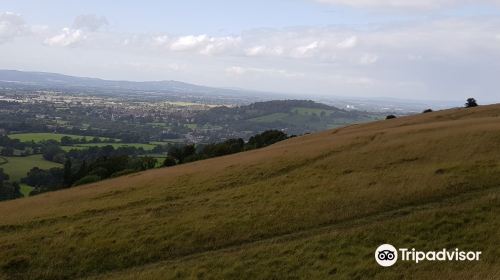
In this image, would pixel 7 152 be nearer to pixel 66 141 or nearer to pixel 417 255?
pixel 66 141

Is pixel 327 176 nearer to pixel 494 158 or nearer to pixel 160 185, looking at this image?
pixel 494 158

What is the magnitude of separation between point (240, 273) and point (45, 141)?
157m

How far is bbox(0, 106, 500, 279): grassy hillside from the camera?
810 inches

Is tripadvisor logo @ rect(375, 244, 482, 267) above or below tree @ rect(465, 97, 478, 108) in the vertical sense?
below

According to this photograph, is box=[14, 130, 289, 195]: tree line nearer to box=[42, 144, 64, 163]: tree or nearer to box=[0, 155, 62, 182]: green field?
box=[0, 155, 62, 182]: green field

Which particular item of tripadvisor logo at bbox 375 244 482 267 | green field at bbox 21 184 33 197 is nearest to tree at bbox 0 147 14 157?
green field at bbox 21 184 33 197

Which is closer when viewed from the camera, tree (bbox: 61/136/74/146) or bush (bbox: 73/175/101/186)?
bush (bbox: 73/175/101/186)

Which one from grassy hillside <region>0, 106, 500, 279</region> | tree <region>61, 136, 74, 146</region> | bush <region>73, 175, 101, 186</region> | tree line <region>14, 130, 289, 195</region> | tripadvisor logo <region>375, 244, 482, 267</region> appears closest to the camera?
tripadvisor logo <region>375, 244, 482, 267</region>

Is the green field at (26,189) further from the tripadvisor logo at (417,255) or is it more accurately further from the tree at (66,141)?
the tripadvisor logo at (417,255)

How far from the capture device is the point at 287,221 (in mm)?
25703

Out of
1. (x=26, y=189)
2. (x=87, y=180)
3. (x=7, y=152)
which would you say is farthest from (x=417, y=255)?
(x=7, y=152)

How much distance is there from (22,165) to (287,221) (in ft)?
362

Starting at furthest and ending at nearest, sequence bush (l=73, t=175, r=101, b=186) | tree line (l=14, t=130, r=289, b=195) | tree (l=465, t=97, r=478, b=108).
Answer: tree (l=465, t=97, r=478, b=108) → tree line (l=14, t=130, r=289, b=195) → bush (l=73, t=175, r=101, b=186)

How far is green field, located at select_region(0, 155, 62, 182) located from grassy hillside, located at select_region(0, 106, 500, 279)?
7466 cm
